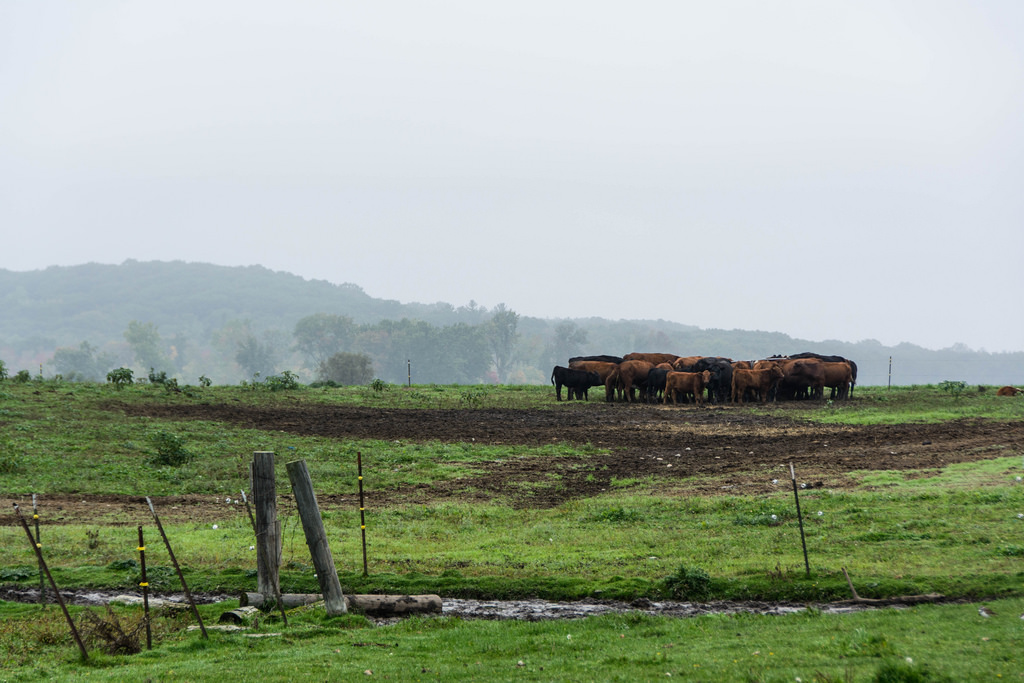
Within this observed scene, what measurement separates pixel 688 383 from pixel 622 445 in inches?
655

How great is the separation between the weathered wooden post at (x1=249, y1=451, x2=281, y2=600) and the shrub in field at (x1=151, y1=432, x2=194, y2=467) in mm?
12137

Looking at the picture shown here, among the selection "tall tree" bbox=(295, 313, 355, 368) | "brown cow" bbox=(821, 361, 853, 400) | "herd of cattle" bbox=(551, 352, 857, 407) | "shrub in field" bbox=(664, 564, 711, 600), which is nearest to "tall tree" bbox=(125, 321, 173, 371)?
"tall tree" bbox=(295, 313, 355, 368)

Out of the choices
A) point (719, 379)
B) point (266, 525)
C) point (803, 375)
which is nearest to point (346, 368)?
point (719, 379)

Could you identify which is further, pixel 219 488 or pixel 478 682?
pixel 219 488

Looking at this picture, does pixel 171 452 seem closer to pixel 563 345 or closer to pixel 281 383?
pixel 281 383

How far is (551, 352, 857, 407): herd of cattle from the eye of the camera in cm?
4366

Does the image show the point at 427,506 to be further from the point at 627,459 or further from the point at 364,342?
the point at 364,342

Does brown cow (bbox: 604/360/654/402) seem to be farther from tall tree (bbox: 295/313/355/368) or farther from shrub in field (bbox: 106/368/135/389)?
tall tree (bbox: 295/313/355/368)

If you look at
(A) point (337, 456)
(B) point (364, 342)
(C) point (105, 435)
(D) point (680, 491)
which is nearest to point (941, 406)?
(D) point (680, 491)

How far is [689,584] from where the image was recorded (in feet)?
40.6

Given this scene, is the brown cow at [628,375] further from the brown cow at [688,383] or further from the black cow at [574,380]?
the brown cow at [688,383]

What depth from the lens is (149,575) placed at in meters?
13.7

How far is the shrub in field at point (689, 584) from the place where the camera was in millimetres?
12281

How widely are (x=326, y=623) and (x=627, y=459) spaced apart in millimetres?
15066
